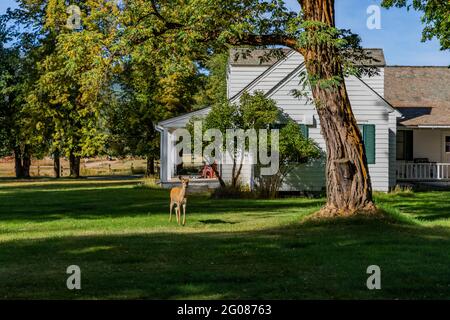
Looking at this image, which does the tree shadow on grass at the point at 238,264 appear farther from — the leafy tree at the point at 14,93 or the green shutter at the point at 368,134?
the leafy tree at the point at 14,93

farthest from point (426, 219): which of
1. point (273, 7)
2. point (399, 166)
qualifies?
point (399, 166)

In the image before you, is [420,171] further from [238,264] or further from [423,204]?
[238,264]

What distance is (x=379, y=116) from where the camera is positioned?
96.0 ft

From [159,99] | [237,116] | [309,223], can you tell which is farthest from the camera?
[159,99]

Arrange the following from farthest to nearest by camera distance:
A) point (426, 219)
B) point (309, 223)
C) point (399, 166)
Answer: point (399, 166) → point (426, 219) → point (309, 223)

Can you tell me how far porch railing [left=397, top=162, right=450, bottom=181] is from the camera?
32875 millimetres

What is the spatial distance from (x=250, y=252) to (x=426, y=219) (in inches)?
325

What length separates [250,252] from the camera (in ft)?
38.3

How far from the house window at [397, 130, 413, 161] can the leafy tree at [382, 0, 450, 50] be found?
8878 mm

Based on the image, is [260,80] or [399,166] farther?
[399,166]

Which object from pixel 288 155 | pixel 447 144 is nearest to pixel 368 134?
pixel 288 155
